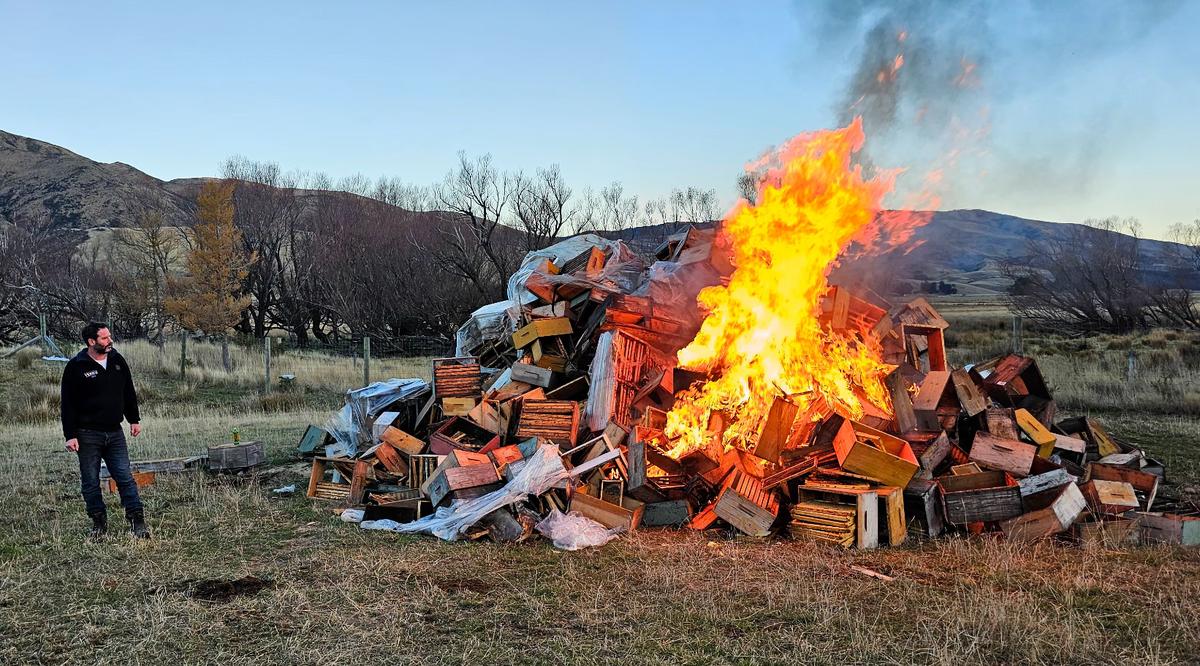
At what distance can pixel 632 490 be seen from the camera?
285 inches

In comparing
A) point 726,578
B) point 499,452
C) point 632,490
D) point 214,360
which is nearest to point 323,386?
point 214,360

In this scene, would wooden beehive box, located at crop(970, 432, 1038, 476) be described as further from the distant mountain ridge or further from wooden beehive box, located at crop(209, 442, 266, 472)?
the distant mountain ridge

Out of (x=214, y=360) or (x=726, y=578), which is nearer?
(x=726, y=578)

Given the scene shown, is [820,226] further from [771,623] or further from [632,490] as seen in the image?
[771,623]

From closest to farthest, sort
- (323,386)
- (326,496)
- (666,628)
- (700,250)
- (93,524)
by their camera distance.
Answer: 1. (666,628)
2. (93,524)
3. (326,496)
4. (700,250)
5. (323,386)

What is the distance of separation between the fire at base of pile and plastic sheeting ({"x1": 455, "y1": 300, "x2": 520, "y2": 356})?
0.67 meters

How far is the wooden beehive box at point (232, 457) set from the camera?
9406 millimetres

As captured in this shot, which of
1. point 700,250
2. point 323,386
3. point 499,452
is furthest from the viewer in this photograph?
point 323,386

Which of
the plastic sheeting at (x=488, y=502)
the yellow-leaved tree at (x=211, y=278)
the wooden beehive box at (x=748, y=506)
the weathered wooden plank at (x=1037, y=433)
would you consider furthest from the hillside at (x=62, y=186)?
the weathered wooden plank at (x=1037, y=433)

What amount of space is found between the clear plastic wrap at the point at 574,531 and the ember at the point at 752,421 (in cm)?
2

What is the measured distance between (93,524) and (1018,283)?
36.1 meters

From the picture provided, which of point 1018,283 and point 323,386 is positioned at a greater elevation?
point 1018,283

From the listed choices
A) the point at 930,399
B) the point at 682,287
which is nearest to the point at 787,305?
the point at 682,287

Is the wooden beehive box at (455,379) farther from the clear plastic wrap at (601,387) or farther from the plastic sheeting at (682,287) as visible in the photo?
the plastic sheeting at (682,287)
